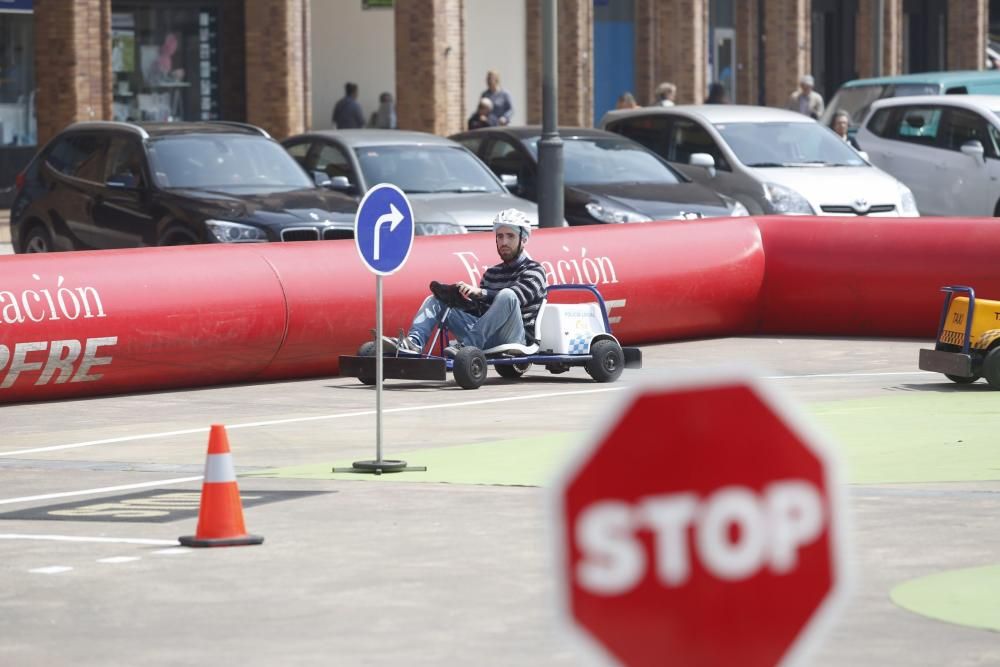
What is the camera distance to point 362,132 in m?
21.2

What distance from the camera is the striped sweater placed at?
47.2ft

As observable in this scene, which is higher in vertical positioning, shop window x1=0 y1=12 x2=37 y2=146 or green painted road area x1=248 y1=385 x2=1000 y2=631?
shop window x1=0 y1=12 x2=37 y2=146

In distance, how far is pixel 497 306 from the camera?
14266mm

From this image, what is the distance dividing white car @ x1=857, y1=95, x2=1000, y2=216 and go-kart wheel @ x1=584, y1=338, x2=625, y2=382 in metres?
11.0

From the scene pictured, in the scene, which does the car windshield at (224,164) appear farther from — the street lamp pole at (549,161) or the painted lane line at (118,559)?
the painted lane line at (118,559)

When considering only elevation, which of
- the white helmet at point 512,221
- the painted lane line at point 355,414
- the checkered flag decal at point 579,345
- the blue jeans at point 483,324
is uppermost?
the white helmet at point 512,221

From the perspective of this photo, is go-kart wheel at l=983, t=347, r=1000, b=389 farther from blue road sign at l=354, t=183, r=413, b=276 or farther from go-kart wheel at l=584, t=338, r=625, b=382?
blue road sign at l=354, t=183, r=413, b=276

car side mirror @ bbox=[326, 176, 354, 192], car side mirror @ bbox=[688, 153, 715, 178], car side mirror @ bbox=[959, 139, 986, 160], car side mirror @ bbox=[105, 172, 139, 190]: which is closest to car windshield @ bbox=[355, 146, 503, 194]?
car side mirror @ bbox=[326, 176, 354, 192]

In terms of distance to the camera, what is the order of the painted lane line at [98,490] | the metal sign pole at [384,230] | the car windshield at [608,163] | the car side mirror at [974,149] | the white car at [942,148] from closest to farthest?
1. the painted lane line at [98,490]
2. the metal sign pole at [384,230]
3. the car windshield at [608,163]
4. the car side mirror at [974,149]
5. the white car at [942,148]

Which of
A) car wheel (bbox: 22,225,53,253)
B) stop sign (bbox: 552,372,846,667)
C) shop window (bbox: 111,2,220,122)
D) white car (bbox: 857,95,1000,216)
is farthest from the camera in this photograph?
shop window (bbox: 111,2,220,122)

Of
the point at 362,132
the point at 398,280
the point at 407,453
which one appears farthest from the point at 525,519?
the point at 362,132

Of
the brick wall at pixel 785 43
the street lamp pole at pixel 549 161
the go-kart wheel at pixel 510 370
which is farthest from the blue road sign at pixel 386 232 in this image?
the brick wall at pixel 785 43

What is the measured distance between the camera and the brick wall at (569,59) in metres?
38.9

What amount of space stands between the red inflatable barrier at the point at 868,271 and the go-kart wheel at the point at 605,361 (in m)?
4.21
